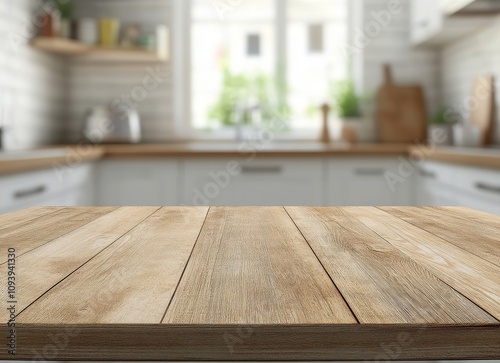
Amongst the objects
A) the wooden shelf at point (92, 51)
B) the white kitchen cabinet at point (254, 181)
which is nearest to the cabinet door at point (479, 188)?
Answer: the white kitchen cabinet at point (254, 181)

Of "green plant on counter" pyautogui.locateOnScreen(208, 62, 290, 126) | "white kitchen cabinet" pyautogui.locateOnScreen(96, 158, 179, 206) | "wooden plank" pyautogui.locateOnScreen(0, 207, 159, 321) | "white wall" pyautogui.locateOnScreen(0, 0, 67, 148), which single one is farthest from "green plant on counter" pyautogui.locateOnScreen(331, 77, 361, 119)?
"wooden plank" pyautogui.locateOnScreen(0, 207, 159, 321)

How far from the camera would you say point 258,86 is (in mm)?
4469

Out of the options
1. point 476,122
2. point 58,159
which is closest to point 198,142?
point 58,159

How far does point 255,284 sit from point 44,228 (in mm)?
589

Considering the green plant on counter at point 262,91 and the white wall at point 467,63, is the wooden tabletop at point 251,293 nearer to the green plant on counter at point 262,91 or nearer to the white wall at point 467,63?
the white wall at point 467,63

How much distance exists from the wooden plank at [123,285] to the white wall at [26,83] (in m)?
2.53

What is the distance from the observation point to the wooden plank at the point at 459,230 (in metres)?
0.98

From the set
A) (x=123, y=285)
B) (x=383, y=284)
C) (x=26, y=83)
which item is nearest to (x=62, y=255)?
(x=123, y=285)

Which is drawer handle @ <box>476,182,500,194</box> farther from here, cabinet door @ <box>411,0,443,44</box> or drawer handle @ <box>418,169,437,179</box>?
cabinet door @ <box>411,0,443,44</box>

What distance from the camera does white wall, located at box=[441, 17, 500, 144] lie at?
141 inches

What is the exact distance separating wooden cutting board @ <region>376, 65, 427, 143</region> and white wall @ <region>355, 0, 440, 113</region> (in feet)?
0.28

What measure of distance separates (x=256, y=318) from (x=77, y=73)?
4037mm

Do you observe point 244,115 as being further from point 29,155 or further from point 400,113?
point 29,155

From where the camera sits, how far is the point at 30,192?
2727 millimetres
